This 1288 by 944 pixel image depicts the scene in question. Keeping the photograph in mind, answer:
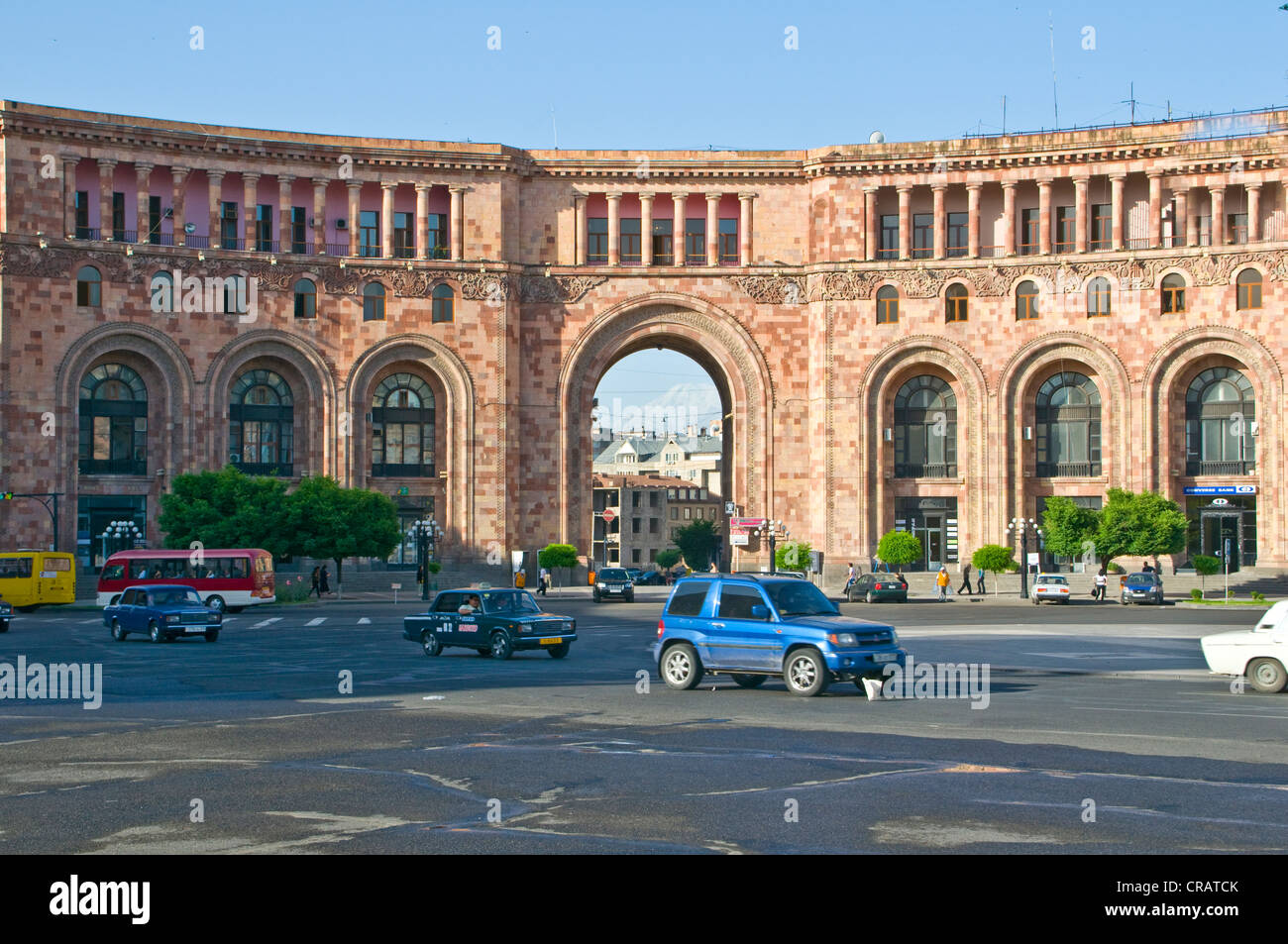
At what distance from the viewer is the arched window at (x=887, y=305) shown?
68.1 meters

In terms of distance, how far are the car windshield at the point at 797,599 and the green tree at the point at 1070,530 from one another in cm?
4088

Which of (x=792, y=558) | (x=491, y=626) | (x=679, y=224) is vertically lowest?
(x=491, y=626)

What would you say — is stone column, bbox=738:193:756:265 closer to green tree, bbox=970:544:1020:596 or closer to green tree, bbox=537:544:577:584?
green tree, bbox=537:544:577:584

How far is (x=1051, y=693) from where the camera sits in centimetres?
2247

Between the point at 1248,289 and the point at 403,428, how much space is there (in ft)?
124

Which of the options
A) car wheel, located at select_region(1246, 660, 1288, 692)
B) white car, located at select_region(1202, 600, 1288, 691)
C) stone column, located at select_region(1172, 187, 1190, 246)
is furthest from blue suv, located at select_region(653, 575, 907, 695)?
stone column, located at select_region(1172, 187, 1190, 246)

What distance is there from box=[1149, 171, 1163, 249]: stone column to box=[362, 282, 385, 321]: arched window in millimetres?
34017

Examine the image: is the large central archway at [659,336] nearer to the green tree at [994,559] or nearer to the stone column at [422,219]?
the stone column at [422,219]

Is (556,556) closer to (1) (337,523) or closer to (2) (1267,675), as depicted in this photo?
(1) (337,523)

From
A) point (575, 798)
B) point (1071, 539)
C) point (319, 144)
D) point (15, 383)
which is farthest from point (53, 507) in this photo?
point (575, 798)

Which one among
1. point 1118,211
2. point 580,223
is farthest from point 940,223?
point 580,223

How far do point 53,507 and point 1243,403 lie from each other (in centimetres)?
5026

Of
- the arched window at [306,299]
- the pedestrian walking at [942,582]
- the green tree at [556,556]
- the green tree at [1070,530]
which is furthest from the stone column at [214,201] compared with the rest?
the green tree at [1070,530]

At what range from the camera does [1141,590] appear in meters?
55.2
